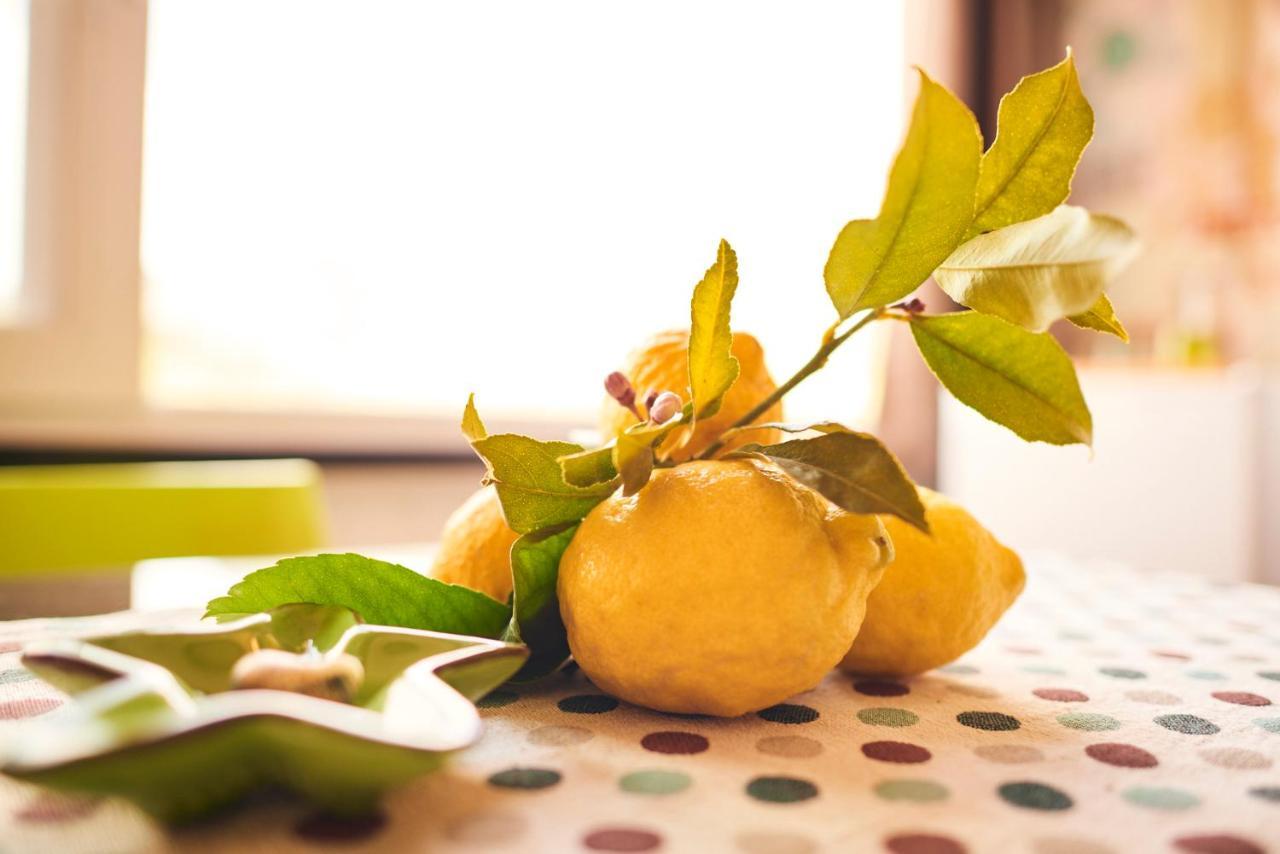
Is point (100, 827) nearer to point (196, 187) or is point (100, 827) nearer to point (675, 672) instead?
point (675, 672)

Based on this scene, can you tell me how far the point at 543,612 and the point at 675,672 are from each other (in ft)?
0.25

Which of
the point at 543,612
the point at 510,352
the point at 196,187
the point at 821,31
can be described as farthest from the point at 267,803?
the point at 821,31

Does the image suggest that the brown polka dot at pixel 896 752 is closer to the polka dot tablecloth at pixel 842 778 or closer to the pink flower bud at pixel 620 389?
the polka dot tablecloth at pixel 842 778

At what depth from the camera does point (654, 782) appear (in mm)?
325

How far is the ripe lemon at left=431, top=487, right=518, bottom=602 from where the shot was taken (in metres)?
0.46

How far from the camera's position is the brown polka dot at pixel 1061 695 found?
0.45 meters

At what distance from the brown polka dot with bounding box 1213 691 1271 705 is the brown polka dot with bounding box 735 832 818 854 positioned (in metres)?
0.28

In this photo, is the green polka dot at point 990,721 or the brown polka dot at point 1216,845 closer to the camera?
the brown polka dot at point 1216,845

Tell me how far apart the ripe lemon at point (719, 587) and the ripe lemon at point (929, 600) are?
2.6 inches

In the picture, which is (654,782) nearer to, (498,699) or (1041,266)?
(498,699)

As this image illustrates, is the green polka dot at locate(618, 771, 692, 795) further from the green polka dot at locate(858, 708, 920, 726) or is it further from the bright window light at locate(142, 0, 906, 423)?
the bright window light at locate(142, 0, 906, 423)

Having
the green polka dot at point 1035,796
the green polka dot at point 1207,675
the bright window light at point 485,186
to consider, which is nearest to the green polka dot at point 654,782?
the green polka dot at point 1035,796

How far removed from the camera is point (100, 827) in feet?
0.91

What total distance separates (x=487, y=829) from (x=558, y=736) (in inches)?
3.6
